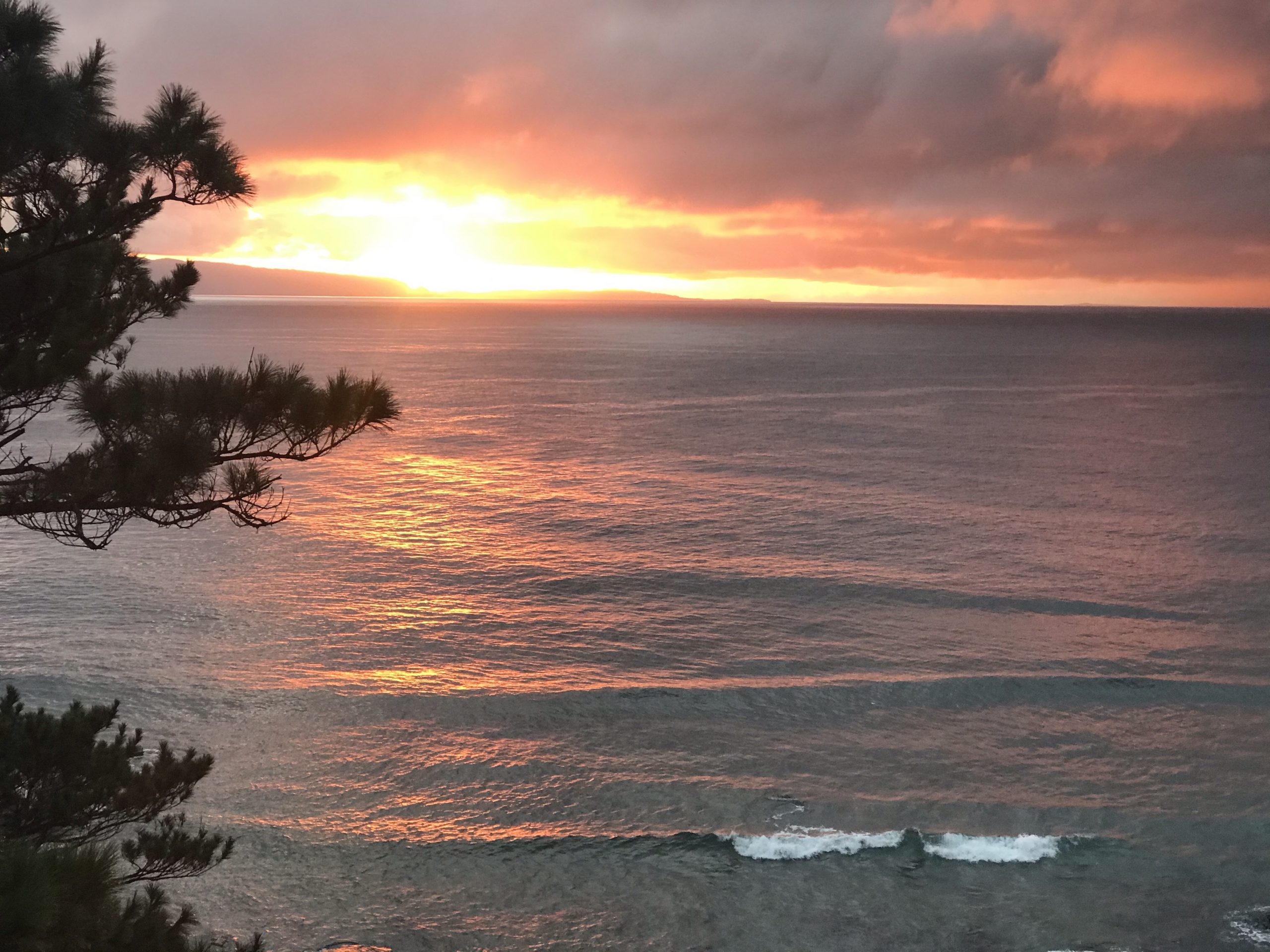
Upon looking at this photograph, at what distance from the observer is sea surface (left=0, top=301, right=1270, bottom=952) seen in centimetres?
1655

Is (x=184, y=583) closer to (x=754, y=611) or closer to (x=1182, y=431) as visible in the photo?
(x=754, y=611)

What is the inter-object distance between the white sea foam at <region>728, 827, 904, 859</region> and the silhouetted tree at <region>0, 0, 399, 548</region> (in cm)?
1173

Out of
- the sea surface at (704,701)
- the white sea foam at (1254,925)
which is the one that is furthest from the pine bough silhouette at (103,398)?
the white sea foam at (1254,925)

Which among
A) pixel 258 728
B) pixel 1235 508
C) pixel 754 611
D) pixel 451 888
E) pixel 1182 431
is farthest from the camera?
pixel 1182 431

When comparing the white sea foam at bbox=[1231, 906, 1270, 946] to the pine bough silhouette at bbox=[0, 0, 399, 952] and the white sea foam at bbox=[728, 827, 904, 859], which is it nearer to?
the white sea foam at bbox=[728, 827, 904, 859]

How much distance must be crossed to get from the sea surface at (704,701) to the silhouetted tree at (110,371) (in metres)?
8.96

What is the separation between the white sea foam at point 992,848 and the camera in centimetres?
1789

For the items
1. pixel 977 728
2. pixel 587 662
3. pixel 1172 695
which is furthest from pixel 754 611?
pixel 1172 695

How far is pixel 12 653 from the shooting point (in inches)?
1033

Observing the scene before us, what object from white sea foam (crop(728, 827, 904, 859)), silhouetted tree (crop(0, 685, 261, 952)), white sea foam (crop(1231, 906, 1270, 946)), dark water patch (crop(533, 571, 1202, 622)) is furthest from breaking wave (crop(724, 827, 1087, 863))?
dark water patch (crop(533, 571, 1202, 622))

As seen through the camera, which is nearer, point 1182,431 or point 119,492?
point 119,492

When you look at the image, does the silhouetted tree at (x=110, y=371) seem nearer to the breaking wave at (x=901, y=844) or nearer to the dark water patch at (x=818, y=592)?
the breaking wave at (x=901, y=844)

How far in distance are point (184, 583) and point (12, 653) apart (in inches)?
339

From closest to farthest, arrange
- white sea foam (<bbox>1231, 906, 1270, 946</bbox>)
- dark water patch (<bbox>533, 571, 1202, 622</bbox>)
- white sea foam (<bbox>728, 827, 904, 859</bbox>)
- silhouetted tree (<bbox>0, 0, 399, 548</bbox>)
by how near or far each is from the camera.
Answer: silhouetted tree (<bbox>0, 0, 399, 548</bbox>)
white sea foam (<bbox>1231, 906, 1270, 946</bbox>)
white sea foam (<bbox>728, 827, 904, 859</bbox>)
dark water patch (<bbox>533, 571, 1202, 622</bbox>)
